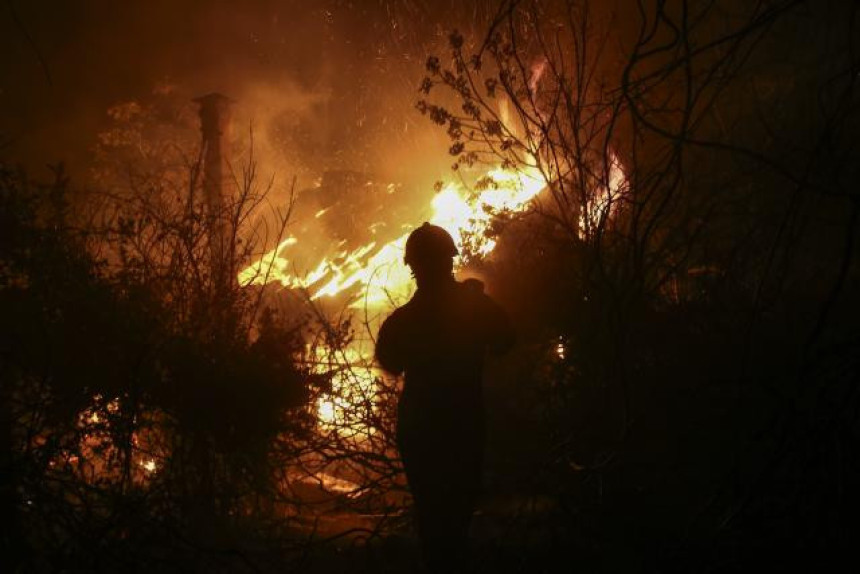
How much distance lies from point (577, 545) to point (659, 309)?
2912 mm

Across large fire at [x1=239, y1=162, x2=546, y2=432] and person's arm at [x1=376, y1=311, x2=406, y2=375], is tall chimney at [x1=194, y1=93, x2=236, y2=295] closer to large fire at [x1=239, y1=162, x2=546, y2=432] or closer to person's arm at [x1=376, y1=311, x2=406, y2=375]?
large fire at [x1=239, y1=162, x2=546, y2=432]

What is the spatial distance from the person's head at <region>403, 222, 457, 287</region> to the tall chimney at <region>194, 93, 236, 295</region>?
8.97 ft

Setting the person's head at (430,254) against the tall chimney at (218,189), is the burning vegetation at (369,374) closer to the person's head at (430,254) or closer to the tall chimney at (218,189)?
the tall chimney at (218,189)

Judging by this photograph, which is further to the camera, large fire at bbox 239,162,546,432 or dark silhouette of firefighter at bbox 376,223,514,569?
large fire at bbox 239,162,546,432

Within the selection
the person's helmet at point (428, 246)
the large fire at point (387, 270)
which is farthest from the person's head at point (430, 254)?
the large fire at point (387, 270)

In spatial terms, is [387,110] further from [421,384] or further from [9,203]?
[421,384]

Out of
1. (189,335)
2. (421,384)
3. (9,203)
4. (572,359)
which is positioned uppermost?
(9,203)

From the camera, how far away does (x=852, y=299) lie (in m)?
7.59

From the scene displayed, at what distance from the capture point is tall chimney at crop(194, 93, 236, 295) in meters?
6.05

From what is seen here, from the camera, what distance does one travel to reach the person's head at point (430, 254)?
12.4ft

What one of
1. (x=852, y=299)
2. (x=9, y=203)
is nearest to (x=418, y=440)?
(x=9, y=203)

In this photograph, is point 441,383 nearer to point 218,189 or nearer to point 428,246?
point 428,246

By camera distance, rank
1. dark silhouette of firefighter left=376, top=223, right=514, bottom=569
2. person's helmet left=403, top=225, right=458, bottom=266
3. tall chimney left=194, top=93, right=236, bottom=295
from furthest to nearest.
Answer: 1. tall chimney left=194, top=93, right=236, bottom=295
2. person's helmet left=403, top=225, right=458, bottom=266
3. dark silhouette of firefighter left=376, top=223, right=514, bottom=569

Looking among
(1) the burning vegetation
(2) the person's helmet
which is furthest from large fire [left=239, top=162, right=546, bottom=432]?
(2) the person's helmet
